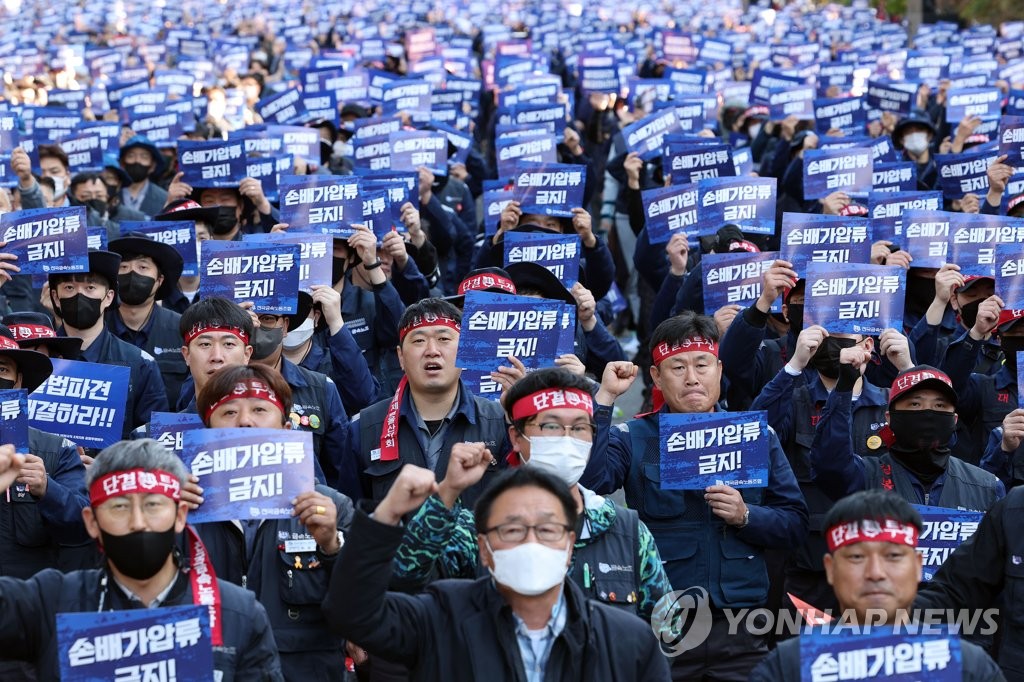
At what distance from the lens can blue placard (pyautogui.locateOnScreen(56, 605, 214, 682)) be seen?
461cm

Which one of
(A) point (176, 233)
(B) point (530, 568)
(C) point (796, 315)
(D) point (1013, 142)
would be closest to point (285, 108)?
(A) point (176, 233)

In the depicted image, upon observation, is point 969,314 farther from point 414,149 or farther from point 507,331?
point 414,149

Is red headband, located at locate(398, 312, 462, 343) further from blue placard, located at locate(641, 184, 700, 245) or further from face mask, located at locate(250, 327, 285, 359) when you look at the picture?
blue placard, located at locate(641, 184, 700, 245)

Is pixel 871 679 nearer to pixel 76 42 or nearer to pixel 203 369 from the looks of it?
pixel 203 369

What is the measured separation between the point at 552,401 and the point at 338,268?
4493 millimetres

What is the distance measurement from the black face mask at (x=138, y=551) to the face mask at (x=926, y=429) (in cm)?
361

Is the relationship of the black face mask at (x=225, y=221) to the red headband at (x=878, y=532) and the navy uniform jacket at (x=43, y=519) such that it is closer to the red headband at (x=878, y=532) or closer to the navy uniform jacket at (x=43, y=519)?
the navy uniform jacket at (x=43, y=519)

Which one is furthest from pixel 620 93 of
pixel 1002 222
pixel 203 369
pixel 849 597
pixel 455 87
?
pixel 849 597

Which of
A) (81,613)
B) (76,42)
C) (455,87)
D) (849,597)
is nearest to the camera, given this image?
(81,613)

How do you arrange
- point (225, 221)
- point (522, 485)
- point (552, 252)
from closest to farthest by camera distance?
point (522, 485)
point (552, 252)
point (225, 221)

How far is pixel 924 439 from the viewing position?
7.29 meters

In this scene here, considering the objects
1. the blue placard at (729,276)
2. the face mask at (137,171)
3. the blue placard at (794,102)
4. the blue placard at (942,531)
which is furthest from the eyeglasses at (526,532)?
the blue placard at (794,102)

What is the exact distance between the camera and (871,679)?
465 cm

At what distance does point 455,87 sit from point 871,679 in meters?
16.5
